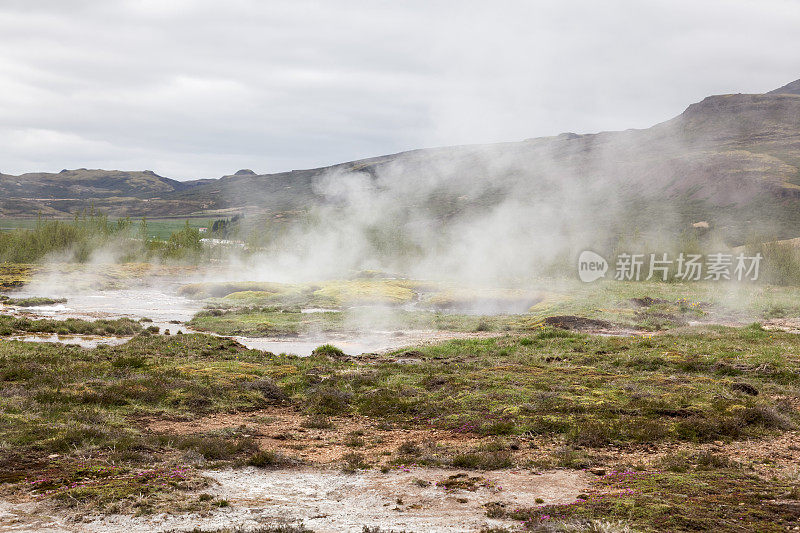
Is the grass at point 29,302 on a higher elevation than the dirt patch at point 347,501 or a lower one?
lower

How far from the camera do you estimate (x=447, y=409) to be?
15266 mm

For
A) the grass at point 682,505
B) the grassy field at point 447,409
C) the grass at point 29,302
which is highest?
the grass at point 682,505

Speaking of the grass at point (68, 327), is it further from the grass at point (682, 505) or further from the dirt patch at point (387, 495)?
the grass at point (682, 505)

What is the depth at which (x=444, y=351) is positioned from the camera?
27328 millimetres

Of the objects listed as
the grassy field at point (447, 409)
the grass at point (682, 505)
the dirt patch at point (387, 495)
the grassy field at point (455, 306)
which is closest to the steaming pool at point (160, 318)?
the grassy field at point (455, 306)

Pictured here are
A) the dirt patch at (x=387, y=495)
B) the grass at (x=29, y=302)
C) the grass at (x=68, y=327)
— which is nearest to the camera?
the dirt patch at (x=387, y=495)

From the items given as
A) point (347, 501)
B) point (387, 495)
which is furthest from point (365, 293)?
point (347, 501)

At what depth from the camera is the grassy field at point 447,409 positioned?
8117 mm

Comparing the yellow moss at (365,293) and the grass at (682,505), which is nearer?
the grass at (682,505)

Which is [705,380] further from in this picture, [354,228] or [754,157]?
[754,157]

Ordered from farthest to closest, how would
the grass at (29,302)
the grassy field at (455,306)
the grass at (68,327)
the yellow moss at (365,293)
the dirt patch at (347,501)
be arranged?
the yellow moss at (365,293) < the grass at (29,302) < the grassy field at (455,306) < the grass at (68,327) < the dirt patch at (347,501)

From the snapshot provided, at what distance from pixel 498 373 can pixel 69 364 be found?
16039 millimetres

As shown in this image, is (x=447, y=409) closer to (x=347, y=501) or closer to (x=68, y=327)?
(x=347, y=501)

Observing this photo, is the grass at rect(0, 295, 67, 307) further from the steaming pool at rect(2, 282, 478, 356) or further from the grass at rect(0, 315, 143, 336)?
the grass at rect(0, 315, 143, 336)
